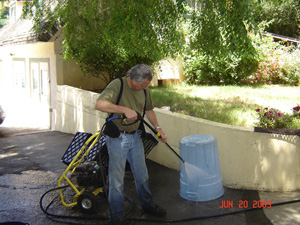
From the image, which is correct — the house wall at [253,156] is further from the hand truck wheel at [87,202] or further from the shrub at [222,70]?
the shrub at [222,70]

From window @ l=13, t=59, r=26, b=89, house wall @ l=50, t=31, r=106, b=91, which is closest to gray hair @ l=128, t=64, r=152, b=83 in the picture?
house wall @ l=50, t=31, r=106, b=91

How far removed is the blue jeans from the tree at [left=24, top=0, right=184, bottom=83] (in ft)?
10.2

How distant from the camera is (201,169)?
4824mm

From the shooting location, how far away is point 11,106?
16.7 metres

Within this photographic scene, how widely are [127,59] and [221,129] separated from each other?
5681 millimetres

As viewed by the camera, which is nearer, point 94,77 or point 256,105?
point 256,105

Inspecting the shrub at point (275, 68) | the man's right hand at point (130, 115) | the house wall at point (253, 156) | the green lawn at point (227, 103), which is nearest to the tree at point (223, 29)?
the green lawn at point (227, 103)

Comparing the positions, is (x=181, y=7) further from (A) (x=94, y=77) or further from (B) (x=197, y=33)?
(A) (x=94, y=77)

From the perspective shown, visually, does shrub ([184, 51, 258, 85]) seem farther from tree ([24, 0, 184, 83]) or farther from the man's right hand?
the man's right hand

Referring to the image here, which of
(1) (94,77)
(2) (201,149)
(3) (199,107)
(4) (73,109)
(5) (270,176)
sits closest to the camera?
(2) (201,149)

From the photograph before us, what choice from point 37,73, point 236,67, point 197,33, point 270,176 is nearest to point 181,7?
point 197,33

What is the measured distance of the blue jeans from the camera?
4.10m

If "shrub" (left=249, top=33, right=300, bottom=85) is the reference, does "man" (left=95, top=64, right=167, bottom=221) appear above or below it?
below

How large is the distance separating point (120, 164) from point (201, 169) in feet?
4.20
